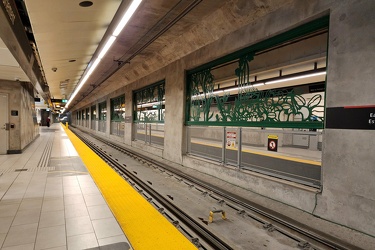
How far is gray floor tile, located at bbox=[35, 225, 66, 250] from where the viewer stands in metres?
Result: 2.70

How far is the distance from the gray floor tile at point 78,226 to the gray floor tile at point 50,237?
3.1 inches

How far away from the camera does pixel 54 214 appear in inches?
140

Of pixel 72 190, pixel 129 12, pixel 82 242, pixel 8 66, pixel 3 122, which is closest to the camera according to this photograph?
pixel 82 242

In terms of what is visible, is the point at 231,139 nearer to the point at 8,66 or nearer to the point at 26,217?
the point at 26,217

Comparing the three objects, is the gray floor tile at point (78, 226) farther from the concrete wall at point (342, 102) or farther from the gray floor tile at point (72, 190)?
the concrete wall at point (342, 102)

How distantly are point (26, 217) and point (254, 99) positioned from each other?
441cm

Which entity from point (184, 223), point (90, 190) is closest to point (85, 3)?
point (90, 190)

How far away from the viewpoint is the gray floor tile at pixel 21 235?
9.02 ft

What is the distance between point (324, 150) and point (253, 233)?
1.54 m

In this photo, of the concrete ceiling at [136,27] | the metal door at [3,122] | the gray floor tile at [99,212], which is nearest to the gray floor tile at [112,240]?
the gray floor tile at [99,212]

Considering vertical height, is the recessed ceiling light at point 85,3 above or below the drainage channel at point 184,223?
above

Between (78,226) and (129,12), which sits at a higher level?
(129,12)

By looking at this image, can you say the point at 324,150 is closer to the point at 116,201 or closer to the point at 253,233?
the point at 253,233

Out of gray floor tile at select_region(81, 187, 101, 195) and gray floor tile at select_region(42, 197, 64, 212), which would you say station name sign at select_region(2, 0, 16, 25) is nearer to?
gray floor tile at select_region(42, 197, 64, 212)
